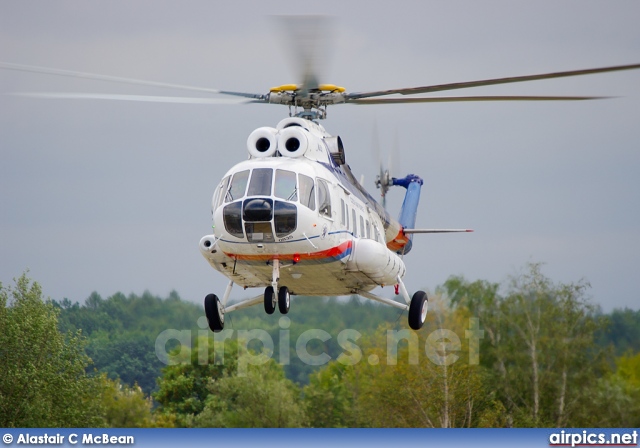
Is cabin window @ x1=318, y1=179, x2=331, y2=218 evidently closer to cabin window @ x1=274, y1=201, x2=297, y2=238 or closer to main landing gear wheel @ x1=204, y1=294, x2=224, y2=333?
cabin window @ x1=274, y1=201, x2=297, y2=238

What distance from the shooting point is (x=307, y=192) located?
66.5 ft

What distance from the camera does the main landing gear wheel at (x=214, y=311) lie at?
22.4 m

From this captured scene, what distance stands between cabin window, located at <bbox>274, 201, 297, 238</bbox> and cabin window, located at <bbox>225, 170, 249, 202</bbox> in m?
0.63

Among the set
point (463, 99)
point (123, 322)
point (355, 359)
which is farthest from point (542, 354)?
point (463, 99)

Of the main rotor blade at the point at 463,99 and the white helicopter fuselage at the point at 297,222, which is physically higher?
the main rotor blade at the point at 463,99

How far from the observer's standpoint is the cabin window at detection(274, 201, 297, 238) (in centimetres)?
1978

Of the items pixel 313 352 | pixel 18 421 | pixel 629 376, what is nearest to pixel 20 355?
pixel 18 421

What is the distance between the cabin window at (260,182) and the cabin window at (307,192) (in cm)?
54

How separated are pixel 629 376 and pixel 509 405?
5.17 meters

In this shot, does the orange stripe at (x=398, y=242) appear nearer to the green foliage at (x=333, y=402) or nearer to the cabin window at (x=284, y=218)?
the cabin window at (x=284, y=218)

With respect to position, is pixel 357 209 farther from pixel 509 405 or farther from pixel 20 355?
pixel 509 405

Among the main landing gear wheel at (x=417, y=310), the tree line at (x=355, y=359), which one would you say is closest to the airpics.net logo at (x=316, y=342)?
the tree line at (x=355, y=359)

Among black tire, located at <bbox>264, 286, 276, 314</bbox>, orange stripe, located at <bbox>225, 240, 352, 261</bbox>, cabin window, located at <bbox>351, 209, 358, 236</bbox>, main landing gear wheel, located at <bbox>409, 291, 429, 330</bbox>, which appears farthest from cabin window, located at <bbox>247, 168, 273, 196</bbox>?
main landing gear wheel, located at <bbox>409, 291, 429, 330</bbox>

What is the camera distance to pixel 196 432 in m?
32.0
